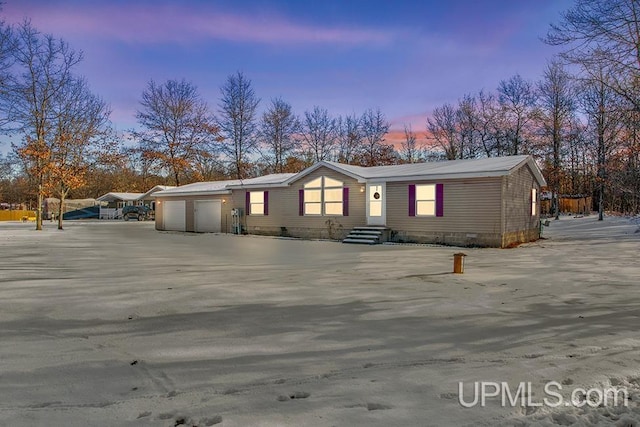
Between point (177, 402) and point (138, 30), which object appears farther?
point (138, 30)

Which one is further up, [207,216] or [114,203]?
[114,203]

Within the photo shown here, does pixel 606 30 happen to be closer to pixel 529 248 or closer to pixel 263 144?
pixel 529 248

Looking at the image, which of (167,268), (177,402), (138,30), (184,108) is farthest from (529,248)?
(184,108)

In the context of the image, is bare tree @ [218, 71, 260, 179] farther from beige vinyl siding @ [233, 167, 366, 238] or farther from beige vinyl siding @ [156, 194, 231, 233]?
beige vinyl siding @ [233, 167, 366, 238]

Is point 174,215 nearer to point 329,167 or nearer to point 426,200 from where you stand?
point 329,167

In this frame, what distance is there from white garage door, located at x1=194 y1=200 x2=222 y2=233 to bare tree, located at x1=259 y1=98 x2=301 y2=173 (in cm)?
1409

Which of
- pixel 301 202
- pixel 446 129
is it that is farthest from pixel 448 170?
pixel 446 129

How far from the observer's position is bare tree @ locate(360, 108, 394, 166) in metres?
39.2

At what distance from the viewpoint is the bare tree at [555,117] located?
29578mm

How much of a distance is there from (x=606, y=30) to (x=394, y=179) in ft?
26.9

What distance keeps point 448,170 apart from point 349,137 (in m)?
25.9

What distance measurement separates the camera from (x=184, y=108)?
37.1 metres

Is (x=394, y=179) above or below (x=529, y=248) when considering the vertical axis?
above

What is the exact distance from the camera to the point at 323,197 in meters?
19.0
